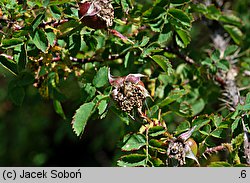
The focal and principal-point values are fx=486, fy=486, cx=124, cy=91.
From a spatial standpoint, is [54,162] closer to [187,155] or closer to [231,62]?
[231,62]

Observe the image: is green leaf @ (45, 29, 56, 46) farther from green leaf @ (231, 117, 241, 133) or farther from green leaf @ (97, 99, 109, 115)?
green leaf @ (231, 117, 241, 133)

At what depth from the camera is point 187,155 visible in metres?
1.53

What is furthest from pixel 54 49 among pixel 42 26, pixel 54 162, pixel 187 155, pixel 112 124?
pixel 54 162

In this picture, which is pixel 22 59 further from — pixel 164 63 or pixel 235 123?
pixel 235 123

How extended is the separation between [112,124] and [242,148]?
5.73 feet

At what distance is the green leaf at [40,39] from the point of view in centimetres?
159

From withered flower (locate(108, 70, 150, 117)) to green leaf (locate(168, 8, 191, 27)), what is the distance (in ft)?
0.97

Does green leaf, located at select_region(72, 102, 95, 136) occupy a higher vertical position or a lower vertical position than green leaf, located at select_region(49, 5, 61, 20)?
lower

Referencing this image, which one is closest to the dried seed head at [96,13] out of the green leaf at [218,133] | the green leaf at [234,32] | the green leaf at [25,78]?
the green leaf at [25,78]

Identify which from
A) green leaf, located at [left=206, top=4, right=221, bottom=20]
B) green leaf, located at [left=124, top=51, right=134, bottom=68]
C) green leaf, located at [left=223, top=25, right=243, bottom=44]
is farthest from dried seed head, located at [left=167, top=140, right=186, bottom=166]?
green leaf, located at [left=223, top=25, right=243, bottom=44]

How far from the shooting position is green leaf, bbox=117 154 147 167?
5.18 feet

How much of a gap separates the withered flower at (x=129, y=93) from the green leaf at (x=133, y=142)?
98 millimetres

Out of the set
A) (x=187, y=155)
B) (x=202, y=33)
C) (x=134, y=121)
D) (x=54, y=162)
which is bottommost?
(x=54, y=162)

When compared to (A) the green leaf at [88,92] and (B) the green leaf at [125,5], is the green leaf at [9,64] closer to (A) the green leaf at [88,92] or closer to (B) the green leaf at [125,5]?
(A) the green leaf at [88,92]
